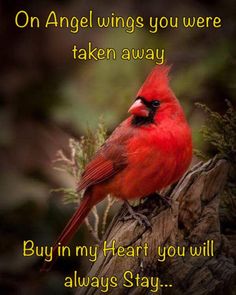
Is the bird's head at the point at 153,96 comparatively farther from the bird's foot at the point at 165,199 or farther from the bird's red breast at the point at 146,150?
the bird's foot at the point at 165,199

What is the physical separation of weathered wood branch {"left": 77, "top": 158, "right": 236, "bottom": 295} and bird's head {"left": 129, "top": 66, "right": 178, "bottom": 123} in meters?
0.23

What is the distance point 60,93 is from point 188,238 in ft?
5.33

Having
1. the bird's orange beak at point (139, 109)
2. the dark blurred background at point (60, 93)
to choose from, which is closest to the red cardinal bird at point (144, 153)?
the bird's orange beak at point (139, 109)

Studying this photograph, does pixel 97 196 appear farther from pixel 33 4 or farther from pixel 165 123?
pixel 33 4

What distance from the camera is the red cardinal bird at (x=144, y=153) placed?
88.9 inches

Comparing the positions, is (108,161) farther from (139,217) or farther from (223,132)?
(223,132)

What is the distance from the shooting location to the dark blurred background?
10.1ft

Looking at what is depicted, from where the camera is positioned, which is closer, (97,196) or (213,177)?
(213,177)

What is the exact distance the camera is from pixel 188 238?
227 cm

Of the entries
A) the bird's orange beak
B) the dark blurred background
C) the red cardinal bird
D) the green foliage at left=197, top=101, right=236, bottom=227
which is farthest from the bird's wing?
the dark blurred background

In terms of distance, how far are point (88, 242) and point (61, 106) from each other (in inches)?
37.0

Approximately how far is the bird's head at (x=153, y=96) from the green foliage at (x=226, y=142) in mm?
153

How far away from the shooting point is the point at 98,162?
2.40 metres

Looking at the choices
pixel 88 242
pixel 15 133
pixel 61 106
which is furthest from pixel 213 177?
pixel 15 133
